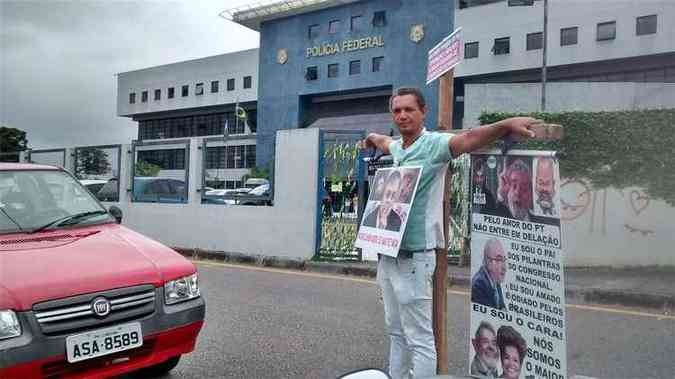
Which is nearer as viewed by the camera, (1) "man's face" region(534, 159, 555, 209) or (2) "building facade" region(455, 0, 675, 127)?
(1) "man's face" region(534, 159, 555, 209)

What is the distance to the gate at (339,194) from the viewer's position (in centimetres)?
967

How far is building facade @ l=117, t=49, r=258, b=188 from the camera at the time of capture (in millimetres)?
60562

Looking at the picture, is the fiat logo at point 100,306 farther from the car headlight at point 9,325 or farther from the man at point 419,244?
the man at point 419,244

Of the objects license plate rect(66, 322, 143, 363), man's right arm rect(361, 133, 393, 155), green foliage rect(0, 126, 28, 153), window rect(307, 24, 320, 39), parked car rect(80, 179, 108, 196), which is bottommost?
license plate rect(66, 322, 143, 363)

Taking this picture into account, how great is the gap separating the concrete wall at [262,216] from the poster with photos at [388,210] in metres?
6.69

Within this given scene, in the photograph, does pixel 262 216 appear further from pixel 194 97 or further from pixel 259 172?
pixel 194 97

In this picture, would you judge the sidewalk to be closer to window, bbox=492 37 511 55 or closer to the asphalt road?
the asphalt road

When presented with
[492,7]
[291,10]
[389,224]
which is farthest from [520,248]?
[291,10]

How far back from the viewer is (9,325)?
117 inches

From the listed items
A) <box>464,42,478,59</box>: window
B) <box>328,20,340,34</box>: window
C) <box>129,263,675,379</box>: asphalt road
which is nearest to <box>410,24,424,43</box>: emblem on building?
<box>464,42,478,59</box>: window

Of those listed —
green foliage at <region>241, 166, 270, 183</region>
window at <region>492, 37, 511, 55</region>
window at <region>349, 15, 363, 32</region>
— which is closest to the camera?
green foliage at <region>241, 166, 270, 183</region>

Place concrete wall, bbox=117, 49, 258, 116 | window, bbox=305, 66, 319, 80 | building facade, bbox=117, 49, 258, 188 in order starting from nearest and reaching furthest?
1. window, bbox=305, 66, 319, 80
2. concrete wall, bbox=117, 49, 258, 116
3. building facade, bbox=117, 49, 258, 188

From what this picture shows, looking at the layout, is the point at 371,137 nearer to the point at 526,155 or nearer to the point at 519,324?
the point at 526,155

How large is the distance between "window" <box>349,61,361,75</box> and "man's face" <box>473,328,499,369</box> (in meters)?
45.5
